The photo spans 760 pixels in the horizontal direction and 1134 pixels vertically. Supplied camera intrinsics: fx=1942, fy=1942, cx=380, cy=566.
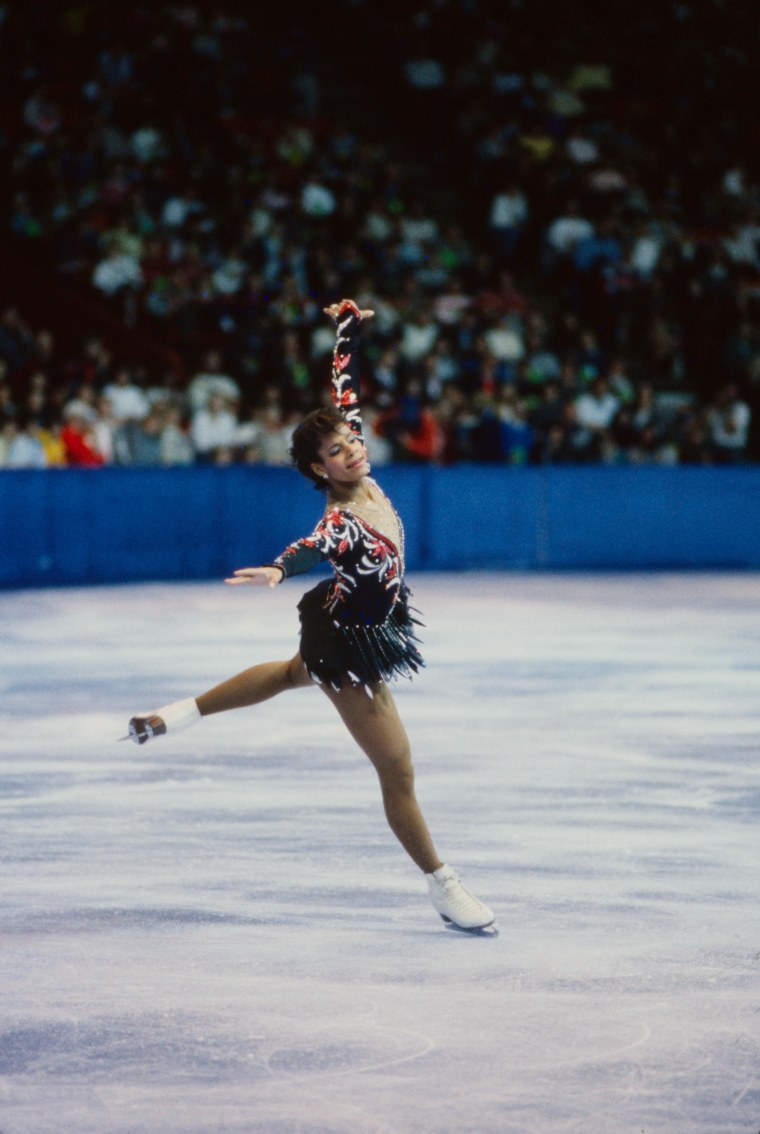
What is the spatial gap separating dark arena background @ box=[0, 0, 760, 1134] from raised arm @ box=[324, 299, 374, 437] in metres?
1.73

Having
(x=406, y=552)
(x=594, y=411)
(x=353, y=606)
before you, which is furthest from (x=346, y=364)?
(x=594, y=411)

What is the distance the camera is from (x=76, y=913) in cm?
659

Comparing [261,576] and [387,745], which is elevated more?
[261,576]

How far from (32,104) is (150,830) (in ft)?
59.2

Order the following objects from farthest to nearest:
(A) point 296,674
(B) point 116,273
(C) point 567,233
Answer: (C) point 567,233, (B) point 116,273, (A) point 296,674

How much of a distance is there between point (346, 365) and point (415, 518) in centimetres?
1627

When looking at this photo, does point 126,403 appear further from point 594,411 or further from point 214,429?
point 594,411

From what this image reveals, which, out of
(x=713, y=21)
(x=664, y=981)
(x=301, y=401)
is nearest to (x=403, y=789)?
(x=664, y=981)

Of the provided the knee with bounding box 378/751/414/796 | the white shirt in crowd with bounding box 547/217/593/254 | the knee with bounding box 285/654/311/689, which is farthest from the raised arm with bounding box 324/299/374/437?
the white shirt in crowd with bounding box 547/217/593/254

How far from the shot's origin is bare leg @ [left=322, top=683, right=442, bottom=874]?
6.22 m

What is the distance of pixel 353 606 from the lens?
6246 millimetres

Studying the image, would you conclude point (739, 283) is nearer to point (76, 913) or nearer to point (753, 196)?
point (753, 196)

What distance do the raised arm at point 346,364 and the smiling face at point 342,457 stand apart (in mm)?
224

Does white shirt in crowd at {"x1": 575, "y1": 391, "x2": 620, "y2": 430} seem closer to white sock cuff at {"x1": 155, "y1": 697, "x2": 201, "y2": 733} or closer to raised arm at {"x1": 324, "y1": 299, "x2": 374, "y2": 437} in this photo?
raised arm at {"x1": 324, "y1": 299, "x2": 374, "y2": 437}
